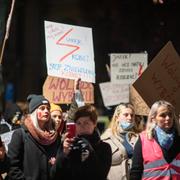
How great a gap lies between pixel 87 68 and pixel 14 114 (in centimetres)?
138

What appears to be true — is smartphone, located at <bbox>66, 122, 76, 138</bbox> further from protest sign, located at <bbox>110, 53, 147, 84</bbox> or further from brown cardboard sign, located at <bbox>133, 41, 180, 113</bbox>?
protest sign, located at <bbox>110, 53, 147, 84</bbox>

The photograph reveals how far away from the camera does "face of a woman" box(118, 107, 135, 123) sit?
24.3 feet

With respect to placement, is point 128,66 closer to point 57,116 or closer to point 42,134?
point 57,116

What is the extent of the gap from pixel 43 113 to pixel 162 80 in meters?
1.45

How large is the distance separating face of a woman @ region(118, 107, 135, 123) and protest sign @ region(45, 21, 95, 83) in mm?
529

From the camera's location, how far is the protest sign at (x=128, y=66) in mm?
8633

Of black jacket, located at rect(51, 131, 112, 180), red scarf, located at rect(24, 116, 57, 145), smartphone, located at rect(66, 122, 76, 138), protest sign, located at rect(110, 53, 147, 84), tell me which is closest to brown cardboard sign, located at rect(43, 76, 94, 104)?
protest sign, located at rect(110, 53, 147, 84)

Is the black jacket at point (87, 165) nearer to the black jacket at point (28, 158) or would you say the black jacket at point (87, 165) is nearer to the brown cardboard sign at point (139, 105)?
the black jacket at point (28, 158)

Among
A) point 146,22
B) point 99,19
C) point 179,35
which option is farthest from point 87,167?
point 99,19

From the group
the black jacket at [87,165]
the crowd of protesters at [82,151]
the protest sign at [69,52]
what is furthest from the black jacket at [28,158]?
Answer: the protest sign at [69,52]

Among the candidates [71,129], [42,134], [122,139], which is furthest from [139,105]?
[71,129]

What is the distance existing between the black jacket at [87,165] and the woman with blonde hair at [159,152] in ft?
0.83

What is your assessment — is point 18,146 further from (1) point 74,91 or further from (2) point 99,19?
(2) point 99,19

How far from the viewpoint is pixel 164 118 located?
641cm
